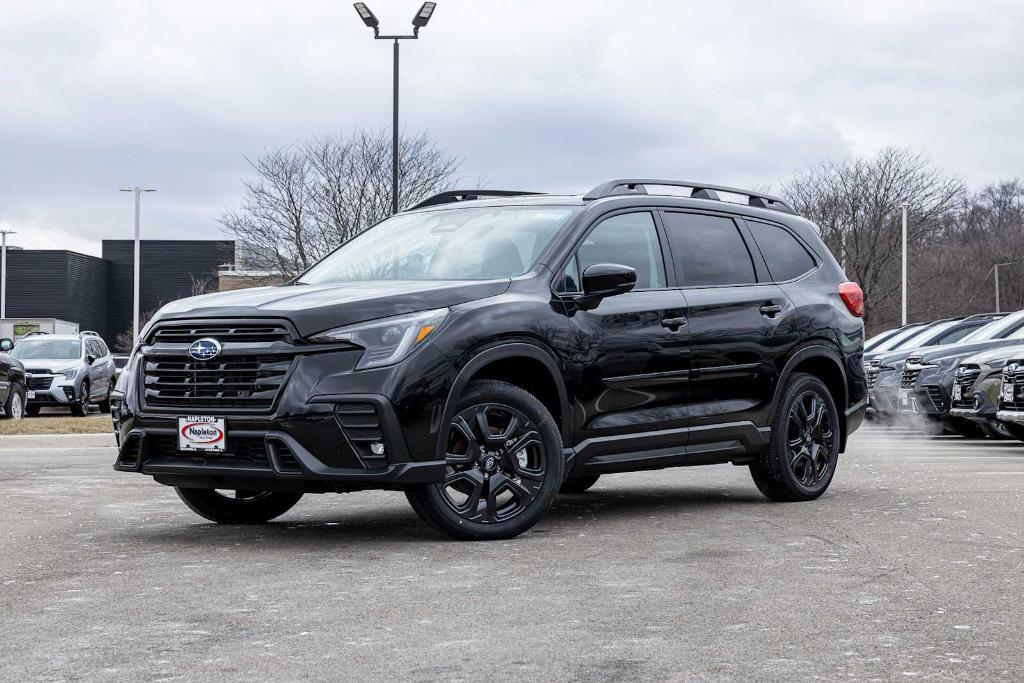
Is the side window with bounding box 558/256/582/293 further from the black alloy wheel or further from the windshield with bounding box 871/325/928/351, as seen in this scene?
the black alloy wheel

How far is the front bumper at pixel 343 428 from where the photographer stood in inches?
278

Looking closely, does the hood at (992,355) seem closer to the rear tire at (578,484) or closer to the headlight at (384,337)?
the rear tire at (578,484)

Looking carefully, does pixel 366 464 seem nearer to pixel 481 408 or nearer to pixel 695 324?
pixel 481 408

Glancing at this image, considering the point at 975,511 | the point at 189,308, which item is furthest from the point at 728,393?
the point at 189,308

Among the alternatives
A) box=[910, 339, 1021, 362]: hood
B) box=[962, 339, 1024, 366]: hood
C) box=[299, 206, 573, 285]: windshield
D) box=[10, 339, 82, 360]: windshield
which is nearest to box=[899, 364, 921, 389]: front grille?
box=[910, 339, 1021, 362]: hood

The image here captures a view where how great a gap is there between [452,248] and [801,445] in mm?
2764

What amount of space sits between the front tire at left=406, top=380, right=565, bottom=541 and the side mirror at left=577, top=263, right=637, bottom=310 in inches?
27.1

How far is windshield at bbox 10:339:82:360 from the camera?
98.7ft

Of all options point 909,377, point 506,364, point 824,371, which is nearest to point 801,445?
point 824,371

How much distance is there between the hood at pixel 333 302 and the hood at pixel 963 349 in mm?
11999

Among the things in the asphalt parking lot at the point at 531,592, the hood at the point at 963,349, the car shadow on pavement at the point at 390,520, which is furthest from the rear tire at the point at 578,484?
the hood at the point at 963,349

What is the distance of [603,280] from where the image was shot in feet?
26.2

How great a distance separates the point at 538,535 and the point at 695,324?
1691 mm

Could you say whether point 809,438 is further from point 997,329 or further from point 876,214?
point 876,214
